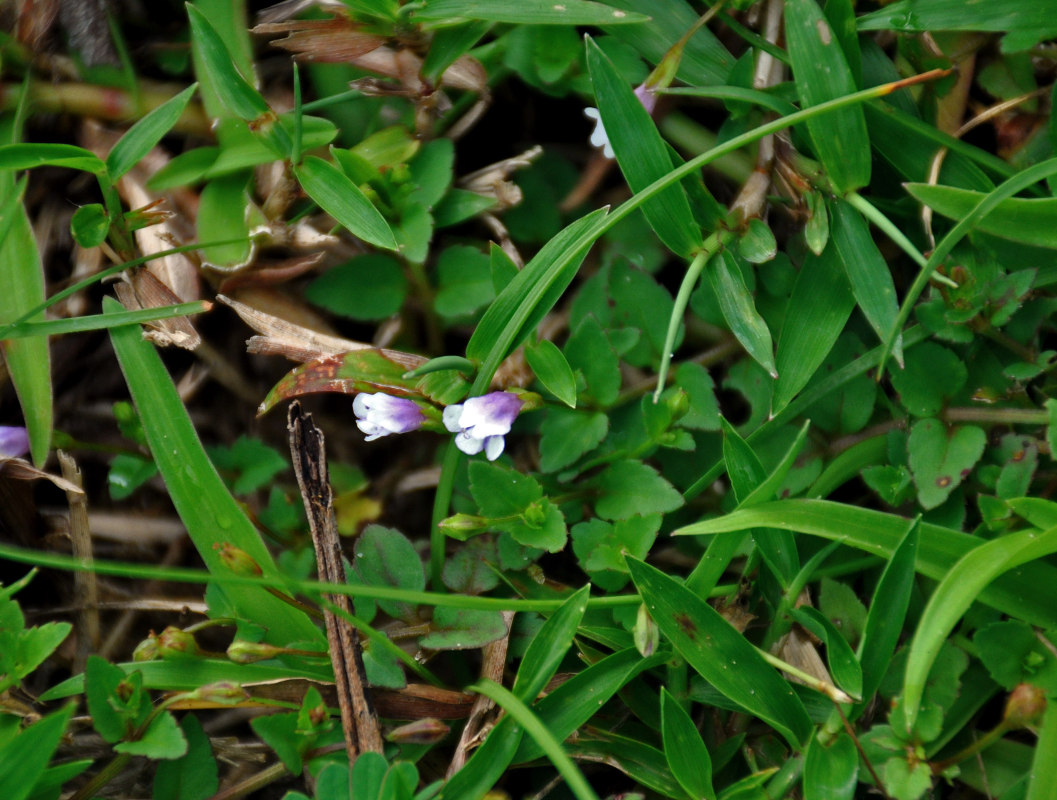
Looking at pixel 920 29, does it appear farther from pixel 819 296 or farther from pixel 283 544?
pixel 283 544

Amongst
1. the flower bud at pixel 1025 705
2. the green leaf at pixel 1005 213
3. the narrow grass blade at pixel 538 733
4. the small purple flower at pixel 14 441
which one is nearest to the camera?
the narrow grass blade at pixel 538 733

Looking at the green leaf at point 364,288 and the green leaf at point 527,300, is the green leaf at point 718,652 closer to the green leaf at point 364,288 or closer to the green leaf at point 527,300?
the green leaf at point 527,300

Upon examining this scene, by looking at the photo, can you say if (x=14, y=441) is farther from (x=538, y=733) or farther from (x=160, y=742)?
(x=538, y=733)

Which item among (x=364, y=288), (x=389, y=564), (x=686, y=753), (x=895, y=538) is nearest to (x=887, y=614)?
(x=895, y=538)

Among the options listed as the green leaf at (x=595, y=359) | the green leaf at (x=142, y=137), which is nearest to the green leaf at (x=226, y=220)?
the green leaf at (x=142, y=137)

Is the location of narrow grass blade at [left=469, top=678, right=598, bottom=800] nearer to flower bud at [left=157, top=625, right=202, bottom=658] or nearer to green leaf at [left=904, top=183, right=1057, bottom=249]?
flower bud at [left=157, top=625, right=202, bottom=658]

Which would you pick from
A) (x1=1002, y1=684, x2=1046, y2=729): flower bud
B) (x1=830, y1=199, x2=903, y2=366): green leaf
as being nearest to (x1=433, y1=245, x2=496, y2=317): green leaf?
(x1=830, y1=199, x2=903, y2=366): green leaf

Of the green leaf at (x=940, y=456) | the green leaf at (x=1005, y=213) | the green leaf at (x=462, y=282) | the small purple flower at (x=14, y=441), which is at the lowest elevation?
the green leaf at (x=940, y=456)
